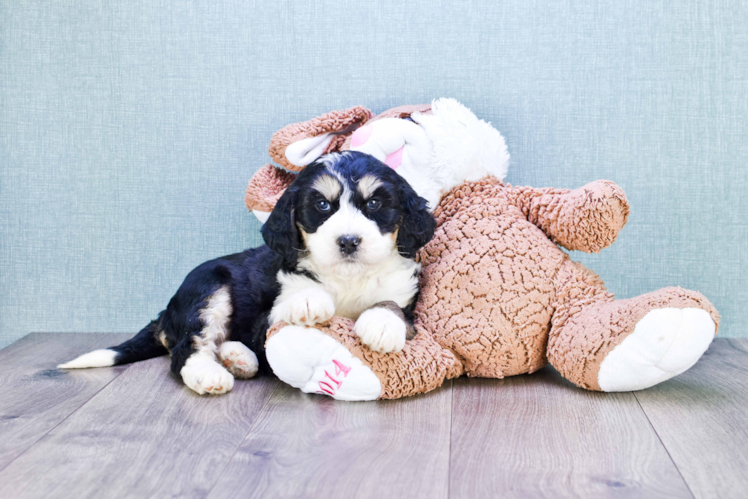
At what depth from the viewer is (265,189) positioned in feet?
8.32

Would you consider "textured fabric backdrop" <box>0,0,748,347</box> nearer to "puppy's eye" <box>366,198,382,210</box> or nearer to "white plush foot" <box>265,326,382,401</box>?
"puppy's eye" <box>366,198,382,210</box>

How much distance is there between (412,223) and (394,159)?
34 cm

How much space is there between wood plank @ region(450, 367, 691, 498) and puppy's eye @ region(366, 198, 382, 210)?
0.61 metres

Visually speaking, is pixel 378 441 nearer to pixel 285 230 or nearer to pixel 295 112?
pixel 285 230

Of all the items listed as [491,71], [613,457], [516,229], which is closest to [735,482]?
[613,457]

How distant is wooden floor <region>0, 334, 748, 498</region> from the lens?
1402mm

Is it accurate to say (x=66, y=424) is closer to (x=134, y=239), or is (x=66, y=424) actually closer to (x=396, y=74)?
(x=134, y=239)

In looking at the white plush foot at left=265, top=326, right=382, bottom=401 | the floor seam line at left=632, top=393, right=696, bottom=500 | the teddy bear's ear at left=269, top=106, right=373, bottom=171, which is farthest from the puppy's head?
the floor seam line at left=632, top=393, right=696, bottom=500

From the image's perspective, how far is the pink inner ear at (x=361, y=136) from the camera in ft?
7.38

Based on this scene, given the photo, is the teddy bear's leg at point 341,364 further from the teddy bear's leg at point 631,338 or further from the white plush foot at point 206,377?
the teddy bear's leg at point 631,338

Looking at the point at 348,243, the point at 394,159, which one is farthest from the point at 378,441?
the point at 394,159

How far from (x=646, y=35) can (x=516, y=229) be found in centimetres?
111

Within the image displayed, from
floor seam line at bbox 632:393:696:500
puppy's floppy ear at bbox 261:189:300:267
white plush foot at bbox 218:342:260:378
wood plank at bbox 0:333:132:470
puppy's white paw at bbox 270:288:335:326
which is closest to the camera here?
floor seam line at bbox 632:393:696:500

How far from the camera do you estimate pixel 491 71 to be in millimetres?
2738
